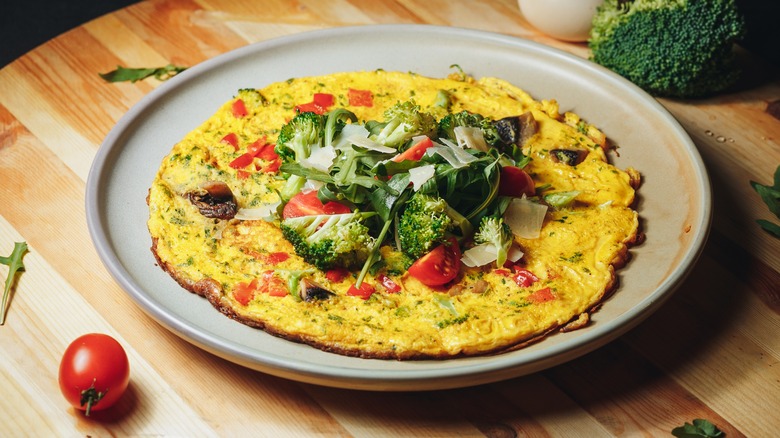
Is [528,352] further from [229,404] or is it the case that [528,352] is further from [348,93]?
[348,93]

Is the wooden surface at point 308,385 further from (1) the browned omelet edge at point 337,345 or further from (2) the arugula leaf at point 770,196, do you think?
(1) the browned omelet edge at point 337,345

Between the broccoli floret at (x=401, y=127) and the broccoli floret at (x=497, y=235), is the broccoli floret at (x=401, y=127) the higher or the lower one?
the higher one

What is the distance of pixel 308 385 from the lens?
4457 millimetres

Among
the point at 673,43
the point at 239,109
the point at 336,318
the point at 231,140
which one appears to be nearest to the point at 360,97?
the point at 239,109

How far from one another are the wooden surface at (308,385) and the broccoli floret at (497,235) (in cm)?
68

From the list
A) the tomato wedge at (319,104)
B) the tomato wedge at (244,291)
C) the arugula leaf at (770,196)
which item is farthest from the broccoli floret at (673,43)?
the tomato wedge at (244,291)

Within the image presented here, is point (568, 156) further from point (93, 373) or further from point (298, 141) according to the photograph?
point (93, 373)

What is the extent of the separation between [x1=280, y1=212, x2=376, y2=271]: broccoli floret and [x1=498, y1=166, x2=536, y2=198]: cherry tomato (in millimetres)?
837

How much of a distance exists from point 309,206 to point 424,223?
0.72m

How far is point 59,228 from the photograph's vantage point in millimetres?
5332

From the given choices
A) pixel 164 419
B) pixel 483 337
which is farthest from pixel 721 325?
pixel 164 419

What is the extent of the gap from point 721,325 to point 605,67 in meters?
2.35

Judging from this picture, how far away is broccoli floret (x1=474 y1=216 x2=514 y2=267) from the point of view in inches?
187

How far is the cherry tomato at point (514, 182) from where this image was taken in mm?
5082
